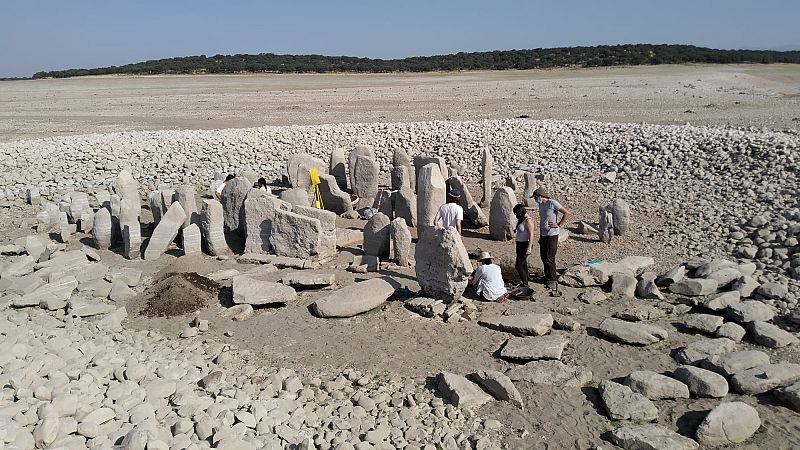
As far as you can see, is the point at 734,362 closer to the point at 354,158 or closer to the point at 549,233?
the point at 549,233

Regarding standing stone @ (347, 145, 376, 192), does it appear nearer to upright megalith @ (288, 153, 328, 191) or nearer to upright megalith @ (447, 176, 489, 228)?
upright megalith @ (288, 153, 328, 191)

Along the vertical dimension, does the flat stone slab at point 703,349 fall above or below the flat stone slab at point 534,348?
below

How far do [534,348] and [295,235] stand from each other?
15.9ft

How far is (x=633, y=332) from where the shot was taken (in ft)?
24.1

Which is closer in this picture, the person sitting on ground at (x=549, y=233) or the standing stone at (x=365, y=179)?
the person sitting on ground at (x=549, y=233)

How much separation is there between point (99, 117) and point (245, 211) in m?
23.0

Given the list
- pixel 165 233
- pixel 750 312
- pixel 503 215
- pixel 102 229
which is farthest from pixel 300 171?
pixel 750 312

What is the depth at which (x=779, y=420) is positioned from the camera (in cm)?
565

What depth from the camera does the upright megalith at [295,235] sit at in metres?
10.1

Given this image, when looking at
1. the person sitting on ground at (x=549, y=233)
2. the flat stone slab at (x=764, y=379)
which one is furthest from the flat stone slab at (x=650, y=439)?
the person sitting on ground at (x=549, y=233)

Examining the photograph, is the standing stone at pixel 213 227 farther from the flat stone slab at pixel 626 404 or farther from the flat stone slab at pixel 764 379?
the flat stone slab at pixel 764 379

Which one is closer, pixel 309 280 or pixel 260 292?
pixel 260 292

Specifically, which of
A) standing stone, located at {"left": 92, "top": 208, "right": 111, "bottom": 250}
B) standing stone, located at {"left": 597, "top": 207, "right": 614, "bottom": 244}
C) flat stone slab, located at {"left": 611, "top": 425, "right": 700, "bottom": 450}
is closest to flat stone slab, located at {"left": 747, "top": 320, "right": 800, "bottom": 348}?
flat stone slab, located at {"left": 611, "top": 425, "right": 700, "bottom": 450}

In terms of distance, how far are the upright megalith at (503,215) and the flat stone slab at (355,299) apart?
346 cm
